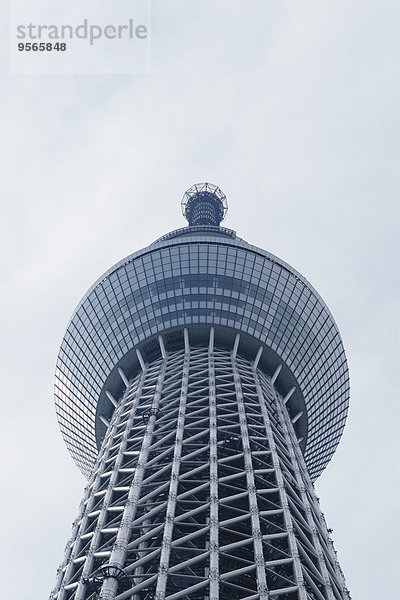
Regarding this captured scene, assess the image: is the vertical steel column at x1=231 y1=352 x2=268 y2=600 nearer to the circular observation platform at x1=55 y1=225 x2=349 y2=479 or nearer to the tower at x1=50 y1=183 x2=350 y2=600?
the tower at x1=50 y1=183 x2=350 y2=600

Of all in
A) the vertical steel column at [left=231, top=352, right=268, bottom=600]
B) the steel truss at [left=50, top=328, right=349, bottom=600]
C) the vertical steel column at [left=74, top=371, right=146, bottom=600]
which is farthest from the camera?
the vertical steel column at [left=74, top=371, right=146, bottom=600]

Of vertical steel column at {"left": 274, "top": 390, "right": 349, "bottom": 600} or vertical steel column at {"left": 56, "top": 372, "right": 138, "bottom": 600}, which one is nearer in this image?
vertical steel column at {"left": 56, "top": 372, "right": 138, "bottom": 600}

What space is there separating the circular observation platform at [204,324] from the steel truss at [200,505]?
24.4 feet

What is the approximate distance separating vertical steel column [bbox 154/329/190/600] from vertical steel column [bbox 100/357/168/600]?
3251 mm

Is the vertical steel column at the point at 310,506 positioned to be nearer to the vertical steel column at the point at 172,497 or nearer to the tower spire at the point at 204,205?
the vertical steel column at the point at 172,497

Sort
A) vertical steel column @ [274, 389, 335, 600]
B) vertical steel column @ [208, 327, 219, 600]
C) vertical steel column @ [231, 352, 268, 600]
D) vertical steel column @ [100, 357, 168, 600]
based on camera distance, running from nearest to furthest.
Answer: vertical steel column @ [208, 327, 219, 600] < vertical steel column @ [231, 352, 268, 600] < vertical steel column @ [100, 357, 168, 600] < vertical steel column @ [274, 389, 335, 600]

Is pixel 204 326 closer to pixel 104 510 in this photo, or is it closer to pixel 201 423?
pixel 201 423

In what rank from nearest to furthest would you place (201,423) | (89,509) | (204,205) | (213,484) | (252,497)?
1. (252,497)
2. (213,484)
3. (89,509)
4. (201,423)
5. (204,205)

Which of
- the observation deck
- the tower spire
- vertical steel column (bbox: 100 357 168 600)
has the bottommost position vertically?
vertical steel column (bbox: 100 357 168 600)

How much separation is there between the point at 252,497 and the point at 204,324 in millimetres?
34588

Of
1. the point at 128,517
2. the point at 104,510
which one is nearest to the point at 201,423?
the point at 104,510

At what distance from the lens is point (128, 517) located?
64.3m

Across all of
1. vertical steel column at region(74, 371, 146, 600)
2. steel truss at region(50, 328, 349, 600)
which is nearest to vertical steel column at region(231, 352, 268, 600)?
steel truss at region(50, 328, 349, 600)

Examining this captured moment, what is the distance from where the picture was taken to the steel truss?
2276 inches
